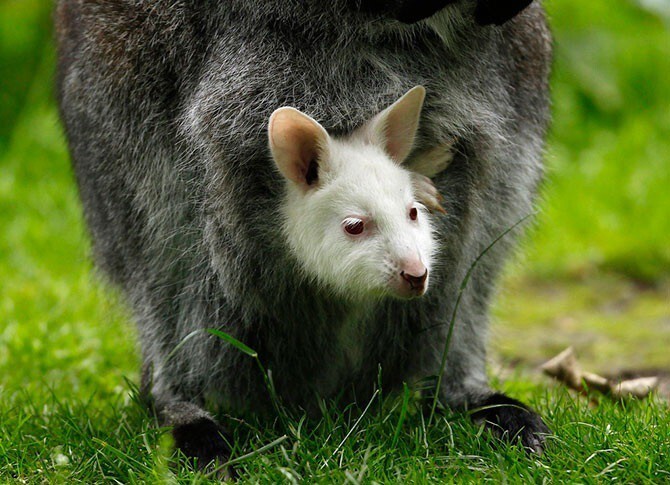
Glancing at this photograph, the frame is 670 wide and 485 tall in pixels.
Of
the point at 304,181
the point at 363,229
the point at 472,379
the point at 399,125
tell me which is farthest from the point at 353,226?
the point at 472,379

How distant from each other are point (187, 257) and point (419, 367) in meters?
0.94

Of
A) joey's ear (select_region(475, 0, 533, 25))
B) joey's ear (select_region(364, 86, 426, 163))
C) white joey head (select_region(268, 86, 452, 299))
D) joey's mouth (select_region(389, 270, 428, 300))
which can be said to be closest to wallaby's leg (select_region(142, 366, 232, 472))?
white joey head (select_region(268, 86, 452, 299))

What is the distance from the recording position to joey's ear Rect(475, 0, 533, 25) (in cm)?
340

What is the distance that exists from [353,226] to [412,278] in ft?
0.81

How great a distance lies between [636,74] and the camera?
9.24 m

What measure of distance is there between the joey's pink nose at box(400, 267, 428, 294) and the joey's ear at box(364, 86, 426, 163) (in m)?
0.49

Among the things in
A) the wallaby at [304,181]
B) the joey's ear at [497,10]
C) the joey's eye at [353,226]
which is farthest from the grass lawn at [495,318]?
the joey's ear at [497,10]

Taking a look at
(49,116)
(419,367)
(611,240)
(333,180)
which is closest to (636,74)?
(611,240)

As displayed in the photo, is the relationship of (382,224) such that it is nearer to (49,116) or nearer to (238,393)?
(238,393)

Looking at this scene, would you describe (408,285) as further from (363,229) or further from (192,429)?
(192,429)

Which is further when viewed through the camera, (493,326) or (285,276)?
(493,326)

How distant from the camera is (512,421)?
12.0ft

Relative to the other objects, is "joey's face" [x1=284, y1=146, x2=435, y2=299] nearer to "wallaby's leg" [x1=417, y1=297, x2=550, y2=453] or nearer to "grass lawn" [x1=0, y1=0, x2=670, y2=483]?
"grass lawn" [x1=0, y1=0, x2=670, y2=483]

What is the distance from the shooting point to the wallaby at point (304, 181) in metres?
3.24
